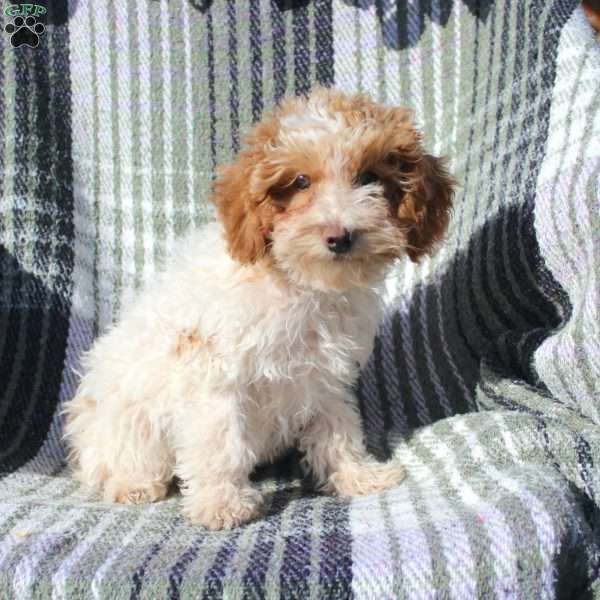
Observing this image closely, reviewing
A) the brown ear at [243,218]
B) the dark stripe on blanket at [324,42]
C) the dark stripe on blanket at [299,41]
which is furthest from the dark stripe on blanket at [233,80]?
the brown ear at [243,218]

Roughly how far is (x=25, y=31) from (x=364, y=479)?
2.82 m

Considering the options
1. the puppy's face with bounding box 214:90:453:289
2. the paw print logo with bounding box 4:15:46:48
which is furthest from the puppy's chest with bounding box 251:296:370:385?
the paw print logo with bounding box 4:15:46:48

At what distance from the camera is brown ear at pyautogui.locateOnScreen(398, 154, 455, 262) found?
2688mm

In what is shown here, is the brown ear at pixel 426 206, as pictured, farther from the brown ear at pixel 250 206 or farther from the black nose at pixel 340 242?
the brown ear at pixel 250 206


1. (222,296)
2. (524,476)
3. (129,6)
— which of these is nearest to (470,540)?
(524,476)

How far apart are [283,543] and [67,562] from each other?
66 centimetres

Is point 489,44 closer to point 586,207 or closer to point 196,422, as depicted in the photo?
point 586,207

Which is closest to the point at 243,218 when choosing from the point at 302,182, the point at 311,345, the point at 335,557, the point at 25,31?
the point at 302,182

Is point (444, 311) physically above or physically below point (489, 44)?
below

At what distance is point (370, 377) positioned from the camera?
3.92 m

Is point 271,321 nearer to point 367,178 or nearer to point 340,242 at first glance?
point 340,242

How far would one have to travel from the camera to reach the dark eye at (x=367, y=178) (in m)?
2.60

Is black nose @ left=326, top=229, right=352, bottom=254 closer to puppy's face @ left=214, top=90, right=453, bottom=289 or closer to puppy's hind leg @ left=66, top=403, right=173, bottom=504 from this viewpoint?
puppy's face @ left=214, top=90, right=453, bottom=289

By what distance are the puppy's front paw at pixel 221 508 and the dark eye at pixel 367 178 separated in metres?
1.16
